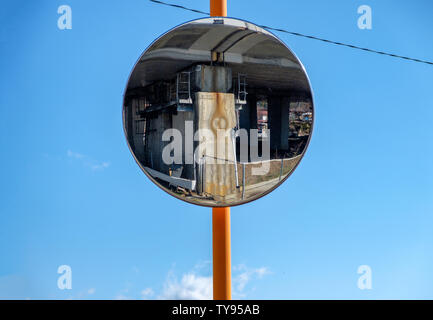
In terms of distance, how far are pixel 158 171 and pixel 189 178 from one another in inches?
7.6

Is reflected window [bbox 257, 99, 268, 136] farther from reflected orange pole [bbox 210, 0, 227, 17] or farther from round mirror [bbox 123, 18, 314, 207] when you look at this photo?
reflected orange pole [bbox 210, 0, 227, 17]

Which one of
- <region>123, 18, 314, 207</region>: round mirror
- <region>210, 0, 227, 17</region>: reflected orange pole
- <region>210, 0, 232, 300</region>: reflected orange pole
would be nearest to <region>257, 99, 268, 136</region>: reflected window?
<region>123, 18, 314, 207</region>: round mirror

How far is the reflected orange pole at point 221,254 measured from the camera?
2.95 metres

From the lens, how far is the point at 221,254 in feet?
9.71

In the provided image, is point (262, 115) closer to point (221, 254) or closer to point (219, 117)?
point (219, 117)

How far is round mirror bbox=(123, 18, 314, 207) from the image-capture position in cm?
281

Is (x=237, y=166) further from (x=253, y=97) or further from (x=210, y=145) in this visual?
(x=253, y=97)

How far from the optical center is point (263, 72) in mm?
2877

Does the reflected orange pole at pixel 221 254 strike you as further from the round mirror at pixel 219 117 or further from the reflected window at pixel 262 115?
the reflected window at pixel 262 115

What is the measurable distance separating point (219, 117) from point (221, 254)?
0.86 meters

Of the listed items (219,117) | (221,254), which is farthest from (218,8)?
(221,254)

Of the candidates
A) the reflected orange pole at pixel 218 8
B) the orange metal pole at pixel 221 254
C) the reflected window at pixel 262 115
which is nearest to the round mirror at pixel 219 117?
the reflected window at pixel 262 115

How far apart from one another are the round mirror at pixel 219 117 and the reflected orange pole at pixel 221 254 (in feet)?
0.60
